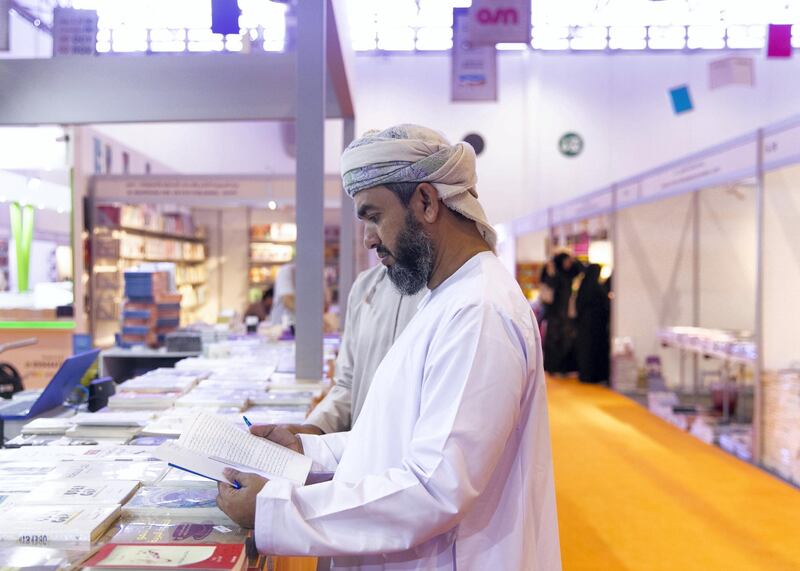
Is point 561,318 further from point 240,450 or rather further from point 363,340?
point 240,450

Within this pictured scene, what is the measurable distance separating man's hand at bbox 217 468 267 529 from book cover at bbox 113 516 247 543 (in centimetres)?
3

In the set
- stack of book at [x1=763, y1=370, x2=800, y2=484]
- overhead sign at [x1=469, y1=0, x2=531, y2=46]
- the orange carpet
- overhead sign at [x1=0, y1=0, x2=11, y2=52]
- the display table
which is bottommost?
the orange carpet

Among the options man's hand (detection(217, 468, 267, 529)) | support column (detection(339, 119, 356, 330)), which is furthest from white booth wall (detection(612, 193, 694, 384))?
man's hand (detection(217, 468, 267, 529))

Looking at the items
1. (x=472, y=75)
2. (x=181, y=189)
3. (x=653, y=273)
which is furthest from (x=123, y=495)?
(x=653, y=273)

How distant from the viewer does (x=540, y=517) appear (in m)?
1.32

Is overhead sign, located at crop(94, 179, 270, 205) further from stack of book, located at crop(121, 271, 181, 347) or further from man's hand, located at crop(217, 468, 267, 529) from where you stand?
man's hand, located at crop(217, 468, 267, 529)

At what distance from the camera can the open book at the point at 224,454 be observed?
49.1 inches

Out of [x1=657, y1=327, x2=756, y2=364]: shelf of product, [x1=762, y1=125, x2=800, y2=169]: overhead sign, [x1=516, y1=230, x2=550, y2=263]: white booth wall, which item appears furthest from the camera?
[x1=516, y1=230, x2=550, y2=263]: white booth wall

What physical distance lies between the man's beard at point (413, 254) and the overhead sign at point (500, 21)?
4529 millimetres

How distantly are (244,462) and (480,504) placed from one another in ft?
1.45

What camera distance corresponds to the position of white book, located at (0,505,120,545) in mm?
1157

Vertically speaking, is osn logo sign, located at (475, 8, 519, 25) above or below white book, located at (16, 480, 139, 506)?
above

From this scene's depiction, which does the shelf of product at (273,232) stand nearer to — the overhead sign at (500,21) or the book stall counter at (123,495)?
the overhead sign at (500,21)

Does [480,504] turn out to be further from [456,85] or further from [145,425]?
[456,85]
